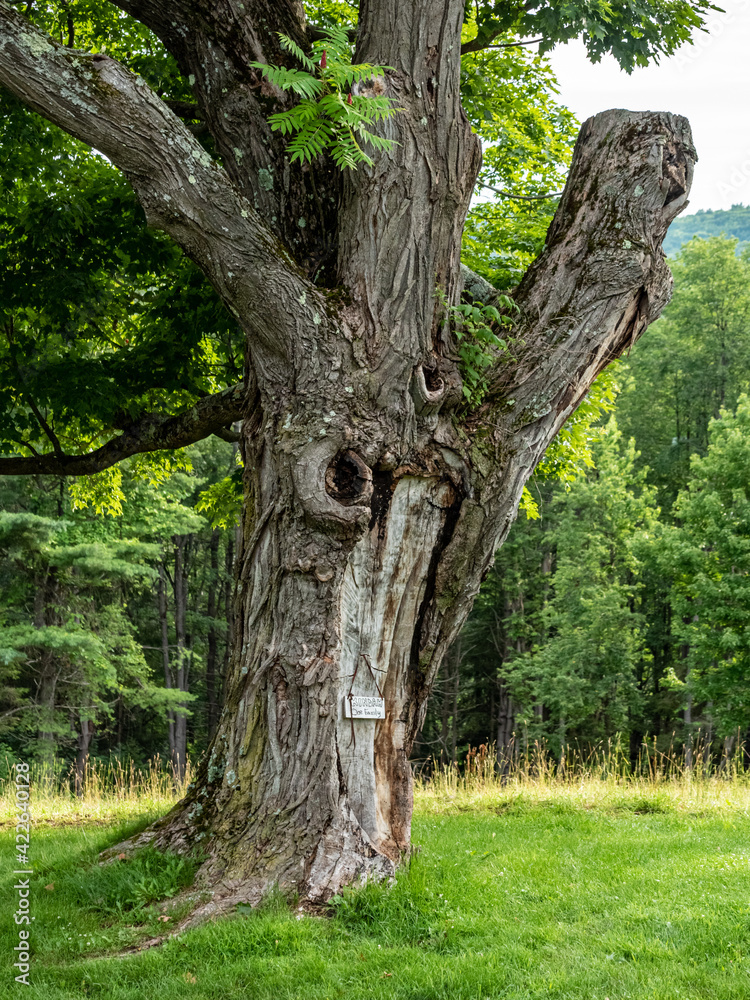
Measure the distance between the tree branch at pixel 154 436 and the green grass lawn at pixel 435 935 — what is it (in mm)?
2932

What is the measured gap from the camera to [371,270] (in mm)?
4730

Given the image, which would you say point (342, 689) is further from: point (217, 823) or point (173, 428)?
point (173, 428)

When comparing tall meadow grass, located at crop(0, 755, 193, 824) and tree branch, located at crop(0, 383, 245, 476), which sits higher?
tree branch, located at crop(0, 383, 245, 476)

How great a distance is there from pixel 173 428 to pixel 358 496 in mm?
2601

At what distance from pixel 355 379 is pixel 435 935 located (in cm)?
297

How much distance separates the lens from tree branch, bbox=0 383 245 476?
19.6 feet

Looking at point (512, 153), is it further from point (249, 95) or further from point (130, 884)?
point (130, 884)

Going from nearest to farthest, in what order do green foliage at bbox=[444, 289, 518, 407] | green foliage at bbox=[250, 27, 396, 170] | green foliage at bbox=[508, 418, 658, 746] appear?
green foliage at bbox=[250, 27, 396, 170]
green foliage at bbox=[444, 289, 518, 407]
green foliage at bbox=[508, 418, 658, 746]

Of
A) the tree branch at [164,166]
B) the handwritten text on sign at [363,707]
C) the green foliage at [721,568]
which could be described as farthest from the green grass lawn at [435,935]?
the green foliage at [721,568]

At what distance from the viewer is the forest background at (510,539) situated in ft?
23.5

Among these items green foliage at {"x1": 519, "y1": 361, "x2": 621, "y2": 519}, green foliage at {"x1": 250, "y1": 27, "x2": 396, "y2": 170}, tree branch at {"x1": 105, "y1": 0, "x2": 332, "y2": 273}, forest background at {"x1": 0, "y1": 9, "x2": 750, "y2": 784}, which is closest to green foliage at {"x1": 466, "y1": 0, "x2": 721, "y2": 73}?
forest background at {"x1": 0, "y1": 9, "x2": 750, "y2": 784}

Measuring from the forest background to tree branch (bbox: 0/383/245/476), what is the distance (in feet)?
1.12

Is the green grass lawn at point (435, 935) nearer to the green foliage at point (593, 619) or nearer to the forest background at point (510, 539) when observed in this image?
the forest background at point (510, 539)

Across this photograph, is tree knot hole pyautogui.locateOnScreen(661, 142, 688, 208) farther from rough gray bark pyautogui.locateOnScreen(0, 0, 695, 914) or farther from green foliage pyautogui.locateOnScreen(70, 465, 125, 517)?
green foliage pyautogui.locateOnScreen(70, 465, 125, 517)
